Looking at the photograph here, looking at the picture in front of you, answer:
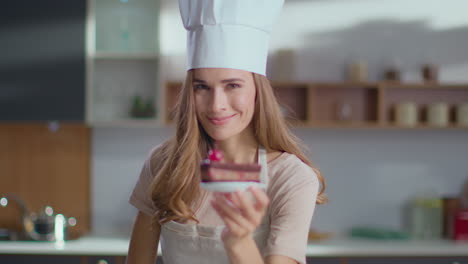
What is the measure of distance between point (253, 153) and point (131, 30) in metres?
2.29

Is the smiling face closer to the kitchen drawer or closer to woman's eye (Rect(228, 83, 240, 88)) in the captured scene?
woman's eye (Rect(228, 83, 240, 88))

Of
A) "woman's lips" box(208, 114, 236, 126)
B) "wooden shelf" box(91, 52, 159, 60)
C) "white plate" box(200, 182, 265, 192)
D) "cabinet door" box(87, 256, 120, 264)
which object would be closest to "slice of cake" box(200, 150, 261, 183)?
"white plate" box(200, 182, 265, 192)

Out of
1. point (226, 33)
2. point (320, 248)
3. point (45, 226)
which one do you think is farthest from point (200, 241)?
point (45, 226)

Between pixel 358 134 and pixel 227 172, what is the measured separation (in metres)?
2.71

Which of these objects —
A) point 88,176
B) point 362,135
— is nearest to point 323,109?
point 362,135

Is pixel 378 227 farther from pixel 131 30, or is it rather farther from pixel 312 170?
pixel 312 170

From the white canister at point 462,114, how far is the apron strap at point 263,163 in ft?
8.16

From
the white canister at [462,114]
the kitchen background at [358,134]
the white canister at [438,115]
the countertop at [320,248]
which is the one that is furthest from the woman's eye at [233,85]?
the white canister at [462,114]

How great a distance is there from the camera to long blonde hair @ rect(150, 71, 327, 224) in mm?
1259

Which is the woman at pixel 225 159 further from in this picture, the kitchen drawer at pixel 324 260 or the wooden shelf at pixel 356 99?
the wooden shelf at pixel 356 99

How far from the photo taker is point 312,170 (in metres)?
1.34

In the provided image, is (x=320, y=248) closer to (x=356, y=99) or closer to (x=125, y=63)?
(x=356, y=99)

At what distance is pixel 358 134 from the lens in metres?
3.59

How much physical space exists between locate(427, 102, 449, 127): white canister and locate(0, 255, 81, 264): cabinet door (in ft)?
7.69
